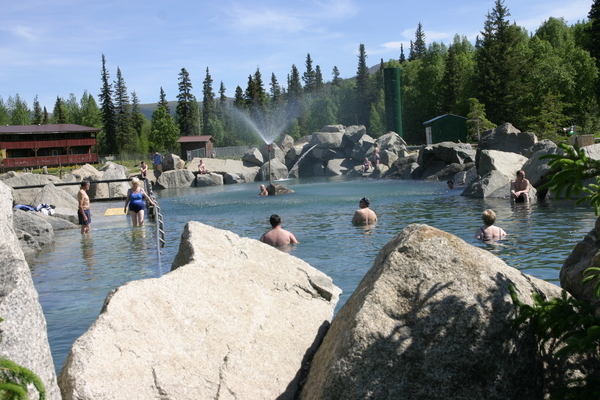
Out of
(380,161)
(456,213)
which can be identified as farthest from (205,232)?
A: (380,161)

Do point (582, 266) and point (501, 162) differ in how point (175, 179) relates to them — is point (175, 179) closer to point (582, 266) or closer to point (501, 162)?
point (501, 162)

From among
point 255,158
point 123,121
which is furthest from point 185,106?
point 255,158

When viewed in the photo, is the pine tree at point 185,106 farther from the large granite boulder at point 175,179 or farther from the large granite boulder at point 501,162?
the large granite boulder at point 501,162

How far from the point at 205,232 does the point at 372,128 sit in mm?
93016

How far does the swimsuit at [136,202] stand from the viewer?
55.4 ft

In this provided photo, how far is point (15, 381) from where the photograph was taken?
302 cm

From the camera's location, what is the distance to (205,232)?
6.74 meters

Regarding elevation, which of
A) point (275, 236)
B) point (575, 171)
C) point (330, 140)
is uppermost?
point (330, 140)

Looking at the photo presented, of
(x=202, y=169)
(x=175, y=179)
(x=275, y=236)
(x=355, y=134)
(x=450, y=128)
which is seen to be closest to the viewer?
(x=275, y=236)

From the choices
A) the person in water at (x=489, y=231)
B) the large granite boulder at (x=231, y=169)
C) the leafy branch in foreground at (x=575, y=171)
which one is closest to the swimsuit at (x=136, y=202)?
the person in water at (x=489, y=231)

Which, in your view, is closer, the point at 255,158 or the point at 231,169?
the point at 231,169

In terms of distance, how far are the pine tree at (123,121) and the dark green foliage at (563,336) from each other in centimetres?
9435

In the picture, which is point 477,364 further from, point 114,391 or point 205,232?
point 205,232

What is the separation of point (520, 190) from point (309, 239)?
26.8 ft
